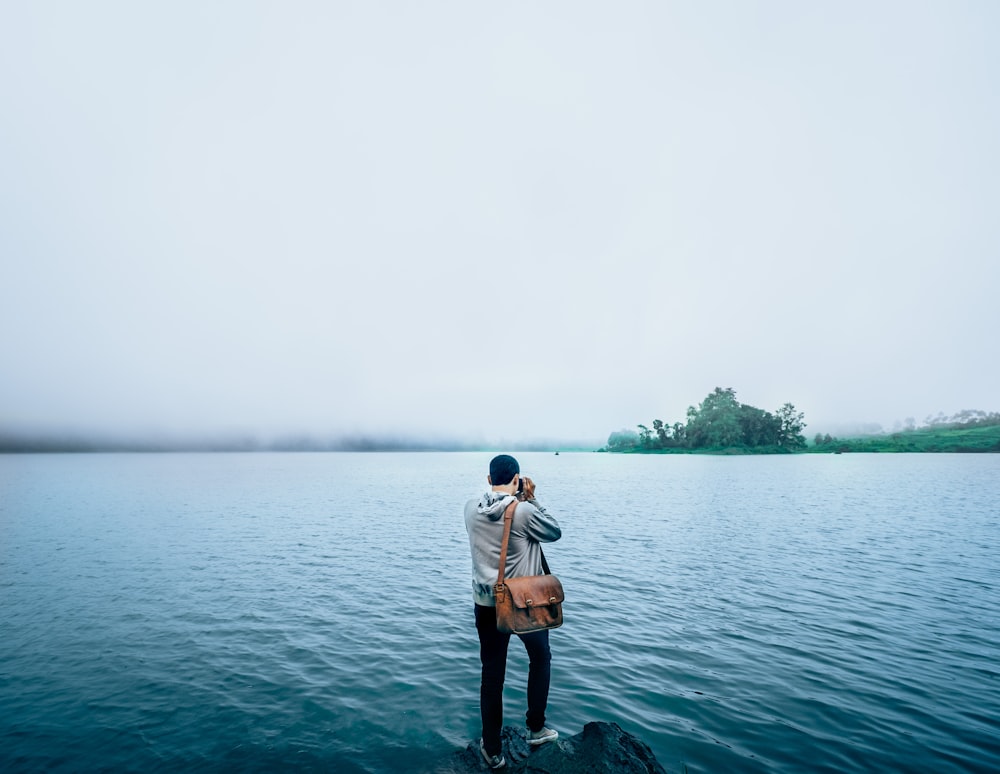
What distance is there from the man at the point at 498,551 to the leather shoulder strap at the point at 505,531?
6 cm

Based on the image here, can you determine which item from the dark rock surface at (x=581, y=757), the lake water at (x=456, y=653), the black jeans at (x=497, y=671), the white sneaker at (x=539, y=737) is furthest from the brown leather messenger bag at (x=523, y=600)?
the lake water at (x=456, y=653)

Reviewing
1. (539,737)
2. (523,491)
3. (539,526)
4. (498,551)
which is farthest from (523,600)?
(539,737)

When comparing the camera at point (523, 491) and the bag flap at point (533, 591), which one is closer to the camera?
the bag flap at point (533, 591)

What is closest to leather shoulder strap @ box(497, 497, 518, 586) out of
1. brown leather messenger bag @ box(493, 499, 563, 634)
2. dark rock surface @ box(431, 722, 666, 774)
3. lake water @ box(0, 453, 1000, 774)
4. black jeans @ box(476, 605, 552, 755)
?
brown leather messenger bag @ box(493, 499, 563, 634)

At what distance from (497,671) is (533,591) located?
1541mm

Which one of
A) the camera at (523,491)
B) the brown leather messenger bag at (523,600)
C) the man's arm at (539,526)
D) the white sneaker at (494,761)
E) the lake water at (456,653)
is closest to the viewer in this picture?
the brown leather messenger bag at (523,600)

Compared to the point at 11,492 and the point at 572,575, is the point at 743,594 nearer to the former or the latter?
the point at 572,575

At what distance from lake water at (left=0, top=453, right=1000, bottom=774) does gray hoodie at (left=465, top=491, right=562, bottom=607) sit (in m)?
3.93

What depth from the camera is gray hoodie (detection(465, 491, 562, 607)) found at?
6715 millimetres

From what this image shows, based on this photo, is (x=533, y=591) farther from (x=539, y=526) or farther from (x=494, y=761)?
(x=494, y=761)

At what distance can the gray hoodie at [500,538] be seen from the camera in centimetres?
671

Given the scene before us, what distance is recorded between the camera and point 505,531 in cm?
668

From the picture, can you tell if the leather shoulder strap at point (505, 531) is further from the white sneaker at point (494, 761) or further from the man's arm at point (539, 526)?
the white sneaker at point (494, 761)

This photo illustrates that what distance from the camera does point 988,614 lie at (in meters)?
16.3
